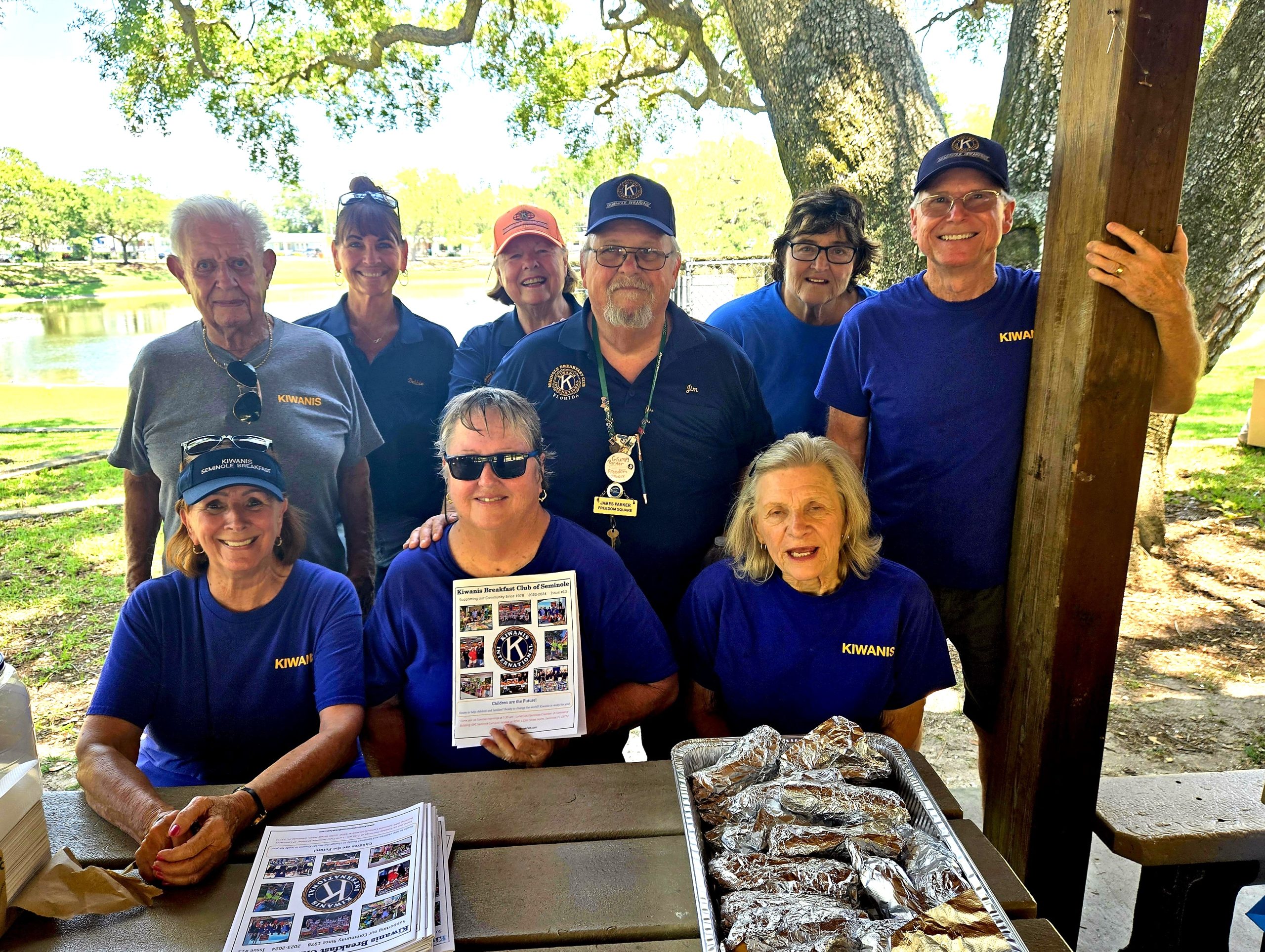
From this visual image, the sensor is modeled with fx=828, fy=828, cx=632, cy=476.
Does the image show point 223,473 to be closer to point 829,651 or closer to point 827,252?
point 829,651

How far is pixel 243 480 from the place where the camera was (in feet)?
7.68

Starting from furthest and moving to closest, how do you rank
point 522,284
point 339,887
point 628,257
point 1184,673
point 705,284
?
point 705,284
point 1184,673
point 522,284
point 628,257
point 339,887

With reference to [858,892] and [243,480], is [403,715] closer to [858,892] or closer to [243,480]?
[243,480]

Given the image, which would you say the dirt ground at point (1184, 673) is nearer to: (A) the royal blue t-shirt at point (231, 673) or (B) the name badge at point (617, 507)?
(B) the name badge at point (617, 507)

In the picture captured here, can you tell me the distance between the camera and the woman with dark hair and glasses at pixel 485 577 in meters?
2.34

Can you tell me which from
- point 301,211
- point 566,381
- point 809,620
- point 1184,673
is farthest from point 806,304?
point 301,211

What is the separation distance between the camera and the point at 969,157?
103 inches

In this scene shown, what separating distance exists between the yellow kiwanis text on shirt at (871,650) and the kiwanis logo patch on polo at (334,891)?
1368mm

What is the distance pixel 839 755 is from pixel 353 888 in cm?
107

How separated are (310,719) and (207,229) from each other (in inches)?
66.5

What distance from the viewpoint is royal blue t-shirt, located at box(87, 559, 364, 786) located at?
2.28 m

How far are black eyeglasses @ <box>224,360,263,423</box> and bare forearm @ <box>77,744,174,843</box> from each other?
112 centimetres

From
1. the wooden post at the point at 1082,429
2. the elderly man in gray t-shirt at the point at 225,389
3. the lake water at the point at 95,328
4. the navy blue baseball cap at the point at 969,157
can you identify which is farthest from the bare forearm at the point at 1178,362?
the lake water at the point at 95,328

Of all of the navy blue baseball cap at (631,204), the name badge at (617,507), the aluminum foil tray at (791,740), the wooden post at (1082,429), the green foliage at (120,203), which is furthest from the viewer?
the green foliage at (120,203)
